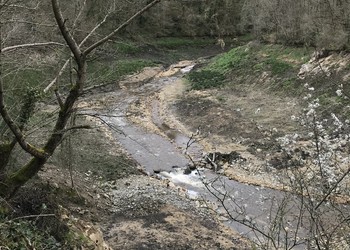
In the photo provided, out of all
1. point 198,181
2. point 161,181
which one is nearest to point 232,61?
point 198,181

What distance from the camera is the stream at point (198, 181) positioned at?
13258 millimetres

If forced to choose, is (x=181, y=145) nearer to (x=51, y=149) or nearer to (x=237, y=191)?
(x=237, y=191)

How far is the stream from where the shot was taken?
13.3 m

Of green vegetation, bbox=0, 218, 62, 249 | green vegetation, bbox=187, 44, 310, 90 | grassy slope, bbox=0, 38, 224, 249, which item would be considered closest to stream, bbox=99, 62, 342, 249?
grassy slope, bbox=0, 38, 224, 249

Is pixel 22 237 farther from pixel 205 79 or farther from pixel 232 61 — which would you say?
pixel 232 61

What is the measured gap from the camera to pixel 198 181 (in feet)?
55.2

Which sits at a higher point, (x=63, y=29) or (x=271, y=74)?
(x=271, y=74)

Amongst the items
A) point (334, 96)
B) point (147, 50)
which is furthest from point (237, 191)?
point (147, 50)

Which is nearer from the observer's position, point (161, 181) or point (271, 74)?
point (161, 181)

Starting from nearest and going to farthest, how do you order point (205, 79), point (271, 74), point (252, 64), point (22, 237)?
point (22, 237) → point (271, 74) → point (252, 64) → point (205, 79)

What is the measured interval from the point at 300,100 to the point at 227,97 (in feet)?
15.2

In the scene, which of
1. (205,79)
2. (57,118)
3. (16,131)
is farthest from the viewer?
(205,79)

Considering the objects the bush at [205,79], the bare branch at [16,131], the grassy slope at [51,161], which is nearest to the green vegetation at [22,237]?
the grassy slope at [51,161]

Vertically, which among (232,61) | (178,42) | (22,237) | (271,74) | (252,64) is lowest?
(22,237)
